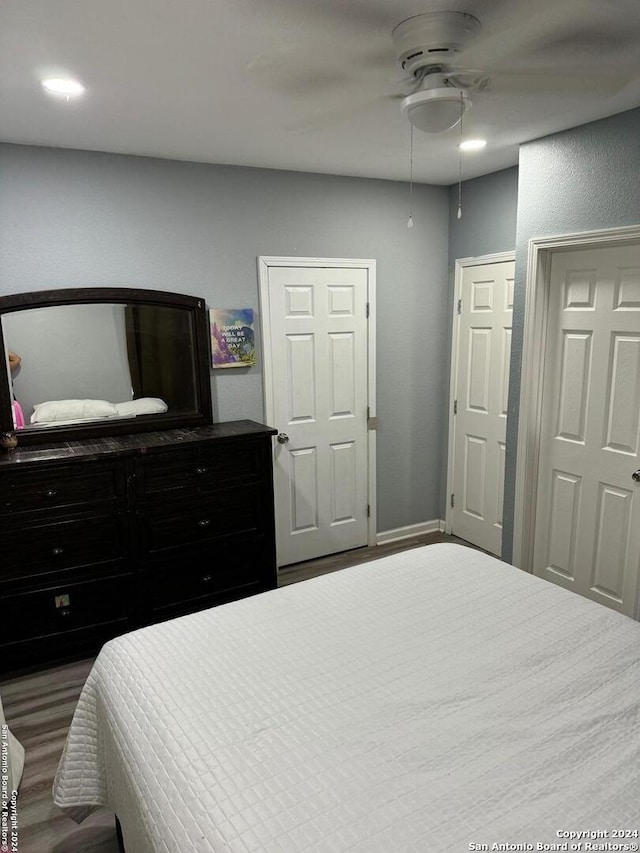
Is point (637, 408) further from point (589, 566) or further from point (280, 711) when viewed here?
point (280, 711)

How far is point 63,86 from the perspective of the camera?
6.75 feet

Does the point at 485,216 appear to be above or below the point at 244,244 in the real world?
above

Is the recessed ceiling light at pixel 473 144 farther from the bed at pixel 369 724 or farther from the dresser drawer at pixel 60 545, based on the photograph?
the dresser drawer at pixel 60 545

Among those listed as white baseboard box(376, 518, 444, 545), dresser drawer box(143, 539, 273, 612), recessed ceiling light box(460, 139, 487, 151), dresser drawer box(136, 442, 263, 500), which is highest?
recessed ceiling light box(460, 139, 487, 151)

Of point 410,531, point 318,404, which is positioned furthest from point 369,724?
point 410,531

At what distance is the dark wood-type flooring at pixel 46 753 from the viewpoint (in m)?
1.93

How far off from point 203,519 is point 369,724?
1.87m

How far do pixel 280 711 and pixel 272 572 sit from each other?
192 centimetres

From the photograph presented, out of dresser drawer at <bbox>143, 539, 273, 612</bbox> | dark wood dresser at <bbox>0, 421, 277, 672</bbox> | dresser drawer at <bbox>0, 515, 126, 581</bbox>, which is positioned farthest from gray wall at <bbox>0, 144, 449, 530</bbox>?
dresser drawer at <bbox>0, 515, 126, 581</bbox>

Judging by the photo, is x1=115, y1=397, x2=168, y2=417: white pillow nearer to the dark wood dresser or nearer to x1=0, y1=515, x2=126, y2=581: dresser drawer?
the dark wood dresser

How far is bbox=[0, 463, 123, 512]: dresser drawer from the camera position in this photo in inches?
104

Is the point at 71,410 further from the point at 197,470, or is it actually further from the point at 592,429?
the point at 592,429

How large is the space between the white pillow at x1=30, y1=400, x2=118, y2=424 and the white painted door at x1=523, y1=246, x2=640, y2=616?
2.43 m

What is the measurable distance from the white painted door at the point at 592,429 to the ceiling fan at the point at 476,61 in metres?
0.93
